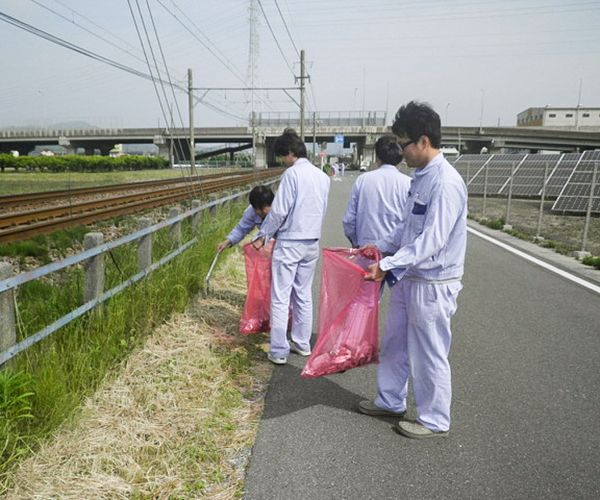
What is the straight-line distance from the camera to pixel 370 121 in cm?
7769

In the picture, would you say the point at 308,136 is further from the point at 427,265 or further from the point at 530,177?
the point at 427,265

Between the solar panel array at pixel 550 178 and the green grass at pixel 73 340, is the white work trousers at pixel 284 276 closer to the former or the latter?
the green grass at pixel 73 340

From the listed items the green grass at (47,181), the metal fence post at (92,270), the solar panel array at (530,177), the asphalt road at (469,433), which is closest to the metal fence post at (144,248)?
the metal fence post at (92,270)

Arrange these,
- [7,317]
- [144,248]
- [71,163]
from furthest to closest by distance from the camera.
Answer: [71,163]
[144,248]
[7,317]

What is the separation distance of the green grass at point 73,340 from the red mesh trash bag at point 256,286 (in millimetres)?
573

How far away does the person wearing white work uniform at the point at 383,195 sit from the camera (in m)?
4.43

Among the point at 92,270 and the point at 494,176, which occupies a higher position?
the point at 92,270

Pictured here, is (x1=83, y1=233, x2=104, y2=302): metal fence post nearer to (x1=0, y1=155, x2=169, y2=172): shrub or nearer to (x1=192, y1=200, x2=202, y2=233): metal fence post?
(x1=192, y1=200, x2=202, y2=233): metal fence post

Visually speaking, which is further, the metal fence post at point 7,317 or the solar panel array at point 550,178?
the solar panel array at point 550,178

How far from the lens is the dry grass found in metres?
2.46

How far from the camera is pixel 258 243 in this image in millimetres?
4484

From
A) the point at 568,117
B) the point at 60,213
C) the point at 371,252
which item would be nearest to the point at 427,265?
the point at 371,252

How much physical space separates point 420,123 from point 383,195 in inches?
62.6

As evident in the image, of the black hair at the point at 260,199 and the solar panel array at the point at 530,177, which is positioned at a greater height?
the black hair at the point at 260,199
